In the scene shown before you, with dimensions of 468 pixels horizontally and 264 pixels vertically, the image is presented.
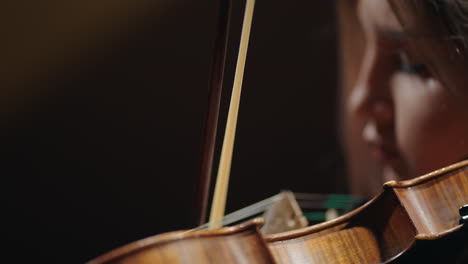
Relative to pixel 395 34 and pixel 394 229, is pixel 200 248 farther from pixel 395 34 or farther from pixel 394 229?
pixel 395 34

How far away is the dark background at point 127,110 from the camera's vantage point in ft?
5.53

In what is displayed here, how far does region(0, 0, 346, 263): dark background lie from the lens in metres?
1.68

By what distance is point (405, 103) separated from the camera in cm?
123

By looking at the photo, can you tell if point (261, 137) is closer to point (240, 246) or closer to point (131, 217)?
point (131, 217)

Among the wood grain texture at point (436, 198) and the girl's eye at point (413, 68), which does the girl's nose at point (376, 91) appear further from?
the wood grain texture at point (436, 198)

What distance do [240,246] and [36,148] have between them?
1.30 m

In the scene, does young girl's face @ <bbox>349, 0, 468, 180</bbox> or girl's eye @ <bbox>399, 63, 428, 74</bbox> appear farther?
girl's eye @ <bbox>399, 63, 428, 74</bbox>

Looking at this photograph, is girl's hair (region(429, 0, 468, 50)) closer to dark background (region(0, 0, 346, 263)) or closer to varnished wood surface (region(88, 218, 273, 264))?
varnished wood surface (region(88, 218, 273, 264))

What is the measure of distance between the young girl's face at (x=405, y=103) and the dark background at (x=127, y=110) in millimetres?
376

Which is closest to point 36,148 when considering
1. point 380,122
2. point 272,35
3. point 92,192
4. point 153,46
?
point 92,192

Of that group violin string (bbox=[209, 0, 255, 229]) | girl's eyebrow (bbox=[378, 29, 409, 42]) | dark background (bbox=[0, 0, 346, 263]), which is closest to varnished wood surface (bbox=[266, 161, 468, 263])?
violin string (bbox=[209, 0, 255, 229])

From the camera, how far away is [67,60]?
1703 mm

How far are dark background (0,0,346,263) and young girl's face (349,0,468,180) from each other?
376 millimetres

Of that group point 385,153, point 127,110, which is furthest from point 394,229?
point 127,110
